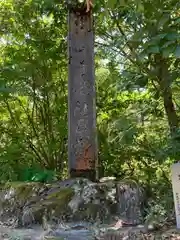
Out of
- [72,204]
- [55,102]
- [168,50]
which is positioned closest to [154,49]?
[168,50]

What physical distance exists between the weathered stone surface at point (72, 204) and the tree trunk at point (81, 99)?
10.2 inches

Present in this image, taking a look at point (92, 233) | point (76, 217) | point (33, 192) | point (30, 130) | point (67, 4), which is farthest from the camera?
point (30, 130)

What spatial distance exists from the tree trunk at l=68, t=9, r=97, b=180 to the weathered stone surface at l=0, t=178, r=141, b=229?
0.26 meters

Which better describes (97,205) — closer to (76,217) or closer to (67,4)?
(76,217)

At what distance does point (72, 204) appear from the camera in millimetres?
2588

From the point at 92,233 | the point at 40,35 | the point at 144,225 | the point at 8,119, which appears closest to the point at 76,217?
the point at 92,233

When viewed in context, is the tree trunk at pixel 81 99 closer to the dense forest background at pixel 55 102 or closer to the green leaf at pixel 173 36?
the dense forest background at pixel 55 102

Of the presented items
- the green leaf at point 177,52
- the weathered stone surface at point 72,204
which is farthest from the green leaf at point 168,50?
the weathered stone surface at point 72,204

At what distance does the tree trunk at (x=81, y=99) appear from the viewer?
299 centimetres

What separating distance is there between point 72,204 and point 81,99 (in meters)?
1.05

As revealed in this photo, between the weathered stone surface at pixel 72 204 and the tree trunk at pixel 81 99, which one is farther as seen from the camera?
the tree trunk at pixel 81 99

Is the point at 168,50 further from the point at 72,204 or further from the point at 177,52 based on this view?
the point at 72,204

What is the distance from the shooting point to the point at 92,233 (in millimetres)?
2186

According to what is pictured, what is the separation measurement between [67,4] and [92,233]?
7.67ft
